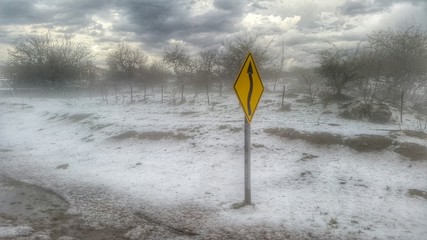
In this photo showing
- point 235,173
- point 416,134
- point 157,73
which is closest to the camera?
point 235,173

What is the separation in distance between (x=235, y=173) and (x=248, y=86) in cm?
433

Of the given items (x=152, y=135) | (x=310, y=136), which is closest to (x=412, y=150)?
(x=310, y=136)

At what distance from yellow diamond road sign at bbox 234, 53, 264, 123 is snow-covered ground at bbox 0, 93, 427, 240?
2.46 meters

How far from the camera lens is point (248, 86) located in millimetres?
7121

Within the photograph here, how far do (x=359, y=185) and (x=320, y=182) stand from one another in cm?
102

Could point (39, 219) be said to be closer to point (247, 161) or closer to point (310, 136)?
point (247, 161)

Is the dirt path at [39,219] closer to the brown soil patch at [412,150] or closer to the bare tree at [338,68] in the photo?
the brown soil patch at [412,150]

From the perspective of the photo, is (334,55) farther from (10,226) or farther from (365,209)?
(10,226)

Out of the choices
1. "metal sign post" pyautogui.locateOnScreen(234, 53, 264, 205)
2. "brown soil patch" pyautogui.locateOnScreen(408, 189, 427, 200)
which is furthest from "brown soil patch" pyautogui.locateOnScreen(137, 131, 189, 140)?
"brown soil patch" pyautogui.locateOnScreen(408, 189, 427, 200)

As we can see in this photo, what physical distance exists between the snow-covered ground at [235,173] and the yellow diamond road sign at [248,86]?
2458 mm

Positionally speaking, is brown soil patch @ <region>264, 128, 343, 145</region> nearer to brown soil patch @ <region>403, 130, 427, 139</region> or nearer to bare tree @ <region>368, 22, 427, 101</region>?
brown soil patch @ <region>403, 130, 427, 139</region>

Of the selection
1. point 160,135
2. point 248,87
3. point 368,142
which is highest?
point 248,87

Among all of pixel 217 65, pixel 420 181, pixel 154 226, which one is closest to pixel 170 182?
pixel 154 226

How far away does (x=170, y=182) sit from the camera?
10.2 meters
